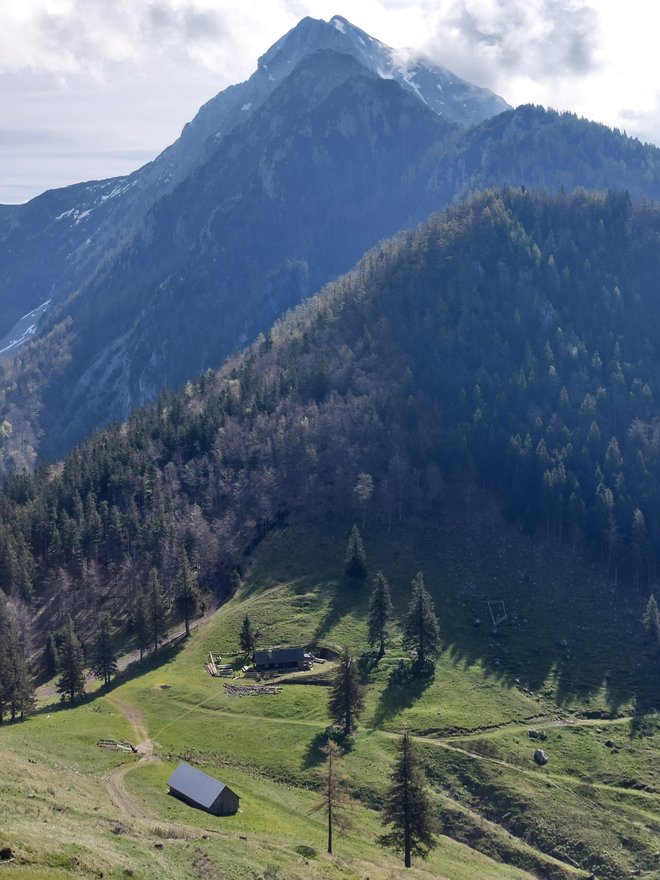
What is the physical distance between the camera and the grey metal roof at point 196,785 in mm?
70312

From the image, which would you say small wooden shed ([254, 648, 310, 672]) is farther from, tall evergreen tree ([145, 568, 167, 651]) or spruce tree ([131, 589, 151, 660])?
spruce tree ([131, 589, 151, 660])

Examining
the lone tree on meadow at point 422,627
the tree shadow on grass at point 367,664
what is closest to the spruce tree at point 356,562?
the tree shadow on grass at point 367,664

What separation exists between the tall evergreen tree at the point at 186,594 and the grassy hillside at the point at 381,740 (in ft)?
12.8

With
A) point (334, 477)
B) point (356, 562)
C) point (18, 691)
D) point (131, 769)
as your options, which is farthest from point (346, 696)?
point (334, 477)

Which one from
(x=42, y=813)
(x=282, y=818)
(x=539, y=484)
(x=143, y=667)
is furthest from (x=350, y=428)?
(x=42, y=813)

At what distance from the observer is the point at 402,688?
109938 mm

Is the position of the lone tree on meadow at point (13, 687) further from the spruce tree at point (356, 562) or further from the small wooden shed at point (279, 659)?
the spruce tree at point (356, 562)

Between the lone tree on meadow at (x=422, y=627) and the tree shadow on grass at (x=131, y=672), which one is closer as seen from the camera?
the tree shadow on grass at (x=131, y=672)

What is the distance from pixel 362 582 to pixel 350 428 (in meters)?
50.2

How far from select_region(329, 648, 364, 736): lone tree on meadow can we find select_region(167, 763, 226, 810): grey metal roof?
81.1 feet

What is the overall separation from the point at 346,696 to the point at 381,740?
6814mm

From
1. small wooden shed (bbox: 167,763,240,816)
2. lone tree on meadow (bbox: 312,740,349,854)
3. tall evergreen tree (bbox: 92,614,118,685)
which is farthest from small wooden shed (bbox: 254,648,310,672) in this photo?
small wooden shed (bbox: 167,763,240,816)

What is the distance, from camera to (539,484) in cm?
16438

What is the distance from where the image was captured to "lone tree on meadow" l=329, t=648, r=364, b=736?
309 feet
